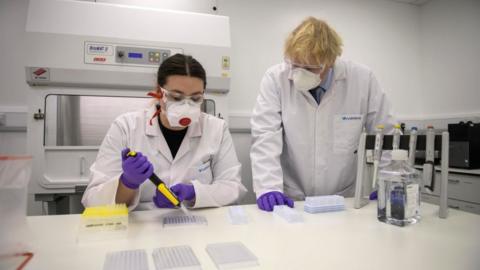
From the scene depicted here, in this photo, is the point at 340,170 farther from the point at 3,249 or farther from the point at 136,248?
the point at 3,249

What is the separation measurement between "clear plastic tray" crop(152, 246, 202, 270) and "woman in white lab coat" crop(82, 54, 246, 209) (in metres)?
0.37

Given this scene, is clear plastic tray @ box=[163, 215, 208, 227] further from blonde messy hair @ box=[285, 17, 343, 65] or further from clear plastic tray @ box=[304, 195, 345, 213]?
blonde messy hair @ box=[285, 17, 343, 65]

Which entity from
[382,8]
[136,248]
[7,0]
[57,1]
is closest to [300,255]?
[136,248]

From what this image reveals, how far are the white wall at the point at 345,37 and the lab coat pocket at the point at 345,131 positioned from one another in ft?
3.10

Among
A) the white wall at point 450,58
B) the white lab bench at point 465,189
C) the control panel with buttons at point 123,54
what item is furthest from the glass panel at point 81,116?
the white wall at point 450,58

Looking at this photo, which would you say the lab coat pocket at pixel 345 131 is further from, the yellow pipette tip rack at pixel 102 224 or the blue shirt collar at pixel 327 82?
the yellow pipette tip rack at pixel 102 224

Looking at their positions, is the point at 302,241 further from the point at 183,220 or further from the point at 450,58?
the point at 450,58

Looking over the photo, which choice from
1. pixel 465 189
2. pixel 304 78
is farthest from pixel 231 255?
pixel 465 189

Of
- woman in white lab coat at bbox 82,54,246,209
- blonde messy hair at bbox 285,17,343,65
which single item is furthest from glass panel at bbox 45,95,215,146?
blonde messy hair at bbox 285,17,343,65

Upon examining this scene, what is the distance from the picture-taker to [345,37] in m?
2.56

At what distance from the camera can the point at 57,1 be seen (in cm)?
145

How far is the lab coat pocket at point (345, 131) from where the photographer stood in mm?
1384

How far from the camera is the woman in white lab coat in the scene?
40.6 inches

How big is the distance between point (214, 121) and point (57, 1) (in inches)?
38.3
